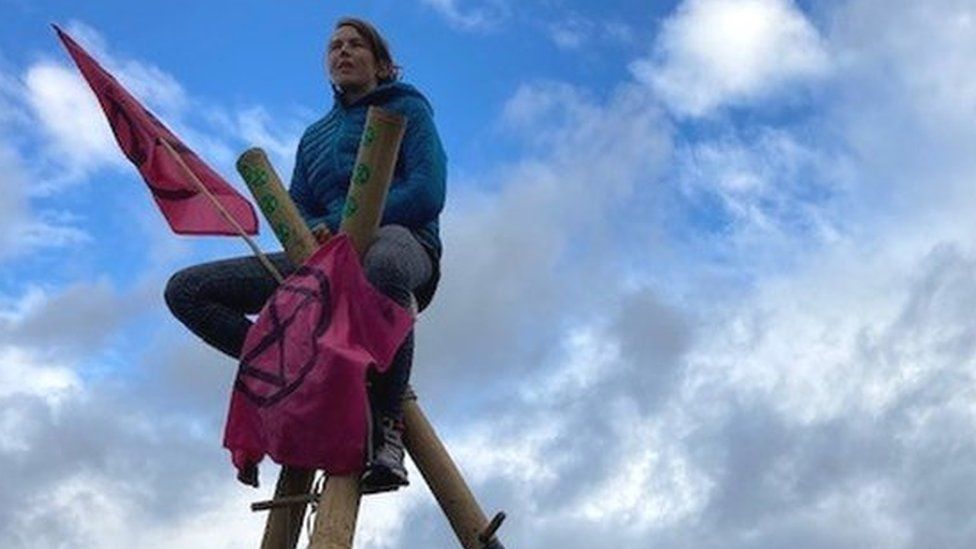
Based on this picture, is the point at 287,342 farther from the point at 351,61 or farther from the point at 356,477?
the point at 351,61

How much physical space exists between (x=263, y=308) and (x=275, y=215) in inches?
17.6

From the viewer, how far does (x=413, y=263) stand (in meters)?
5.76

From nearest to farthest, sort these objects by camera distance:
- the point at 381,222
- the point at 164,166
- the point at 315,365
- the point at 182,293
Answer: the point at 315,365
the point at 381,222
the point at 182,293
the point at 164,166

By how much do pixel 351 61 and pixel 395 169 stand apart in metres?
0.77

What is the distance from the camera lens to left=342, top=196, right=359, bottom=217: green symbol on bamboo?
18.5ft

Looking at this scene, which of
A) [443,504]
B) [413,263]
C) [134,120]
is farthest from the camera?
[134,120]

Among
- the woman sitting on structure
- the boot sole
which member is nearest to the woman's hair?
the woman sitting on structure

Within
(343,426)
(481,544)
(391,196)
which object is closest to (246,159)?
(391,196)

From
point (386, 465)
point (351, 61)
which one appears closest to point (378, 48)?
point (351, 61)

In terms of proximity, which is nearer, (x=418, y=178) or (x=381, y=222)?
(x=381, y=222)

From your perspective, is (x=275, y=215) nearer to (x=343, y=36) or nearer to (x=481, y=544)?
(x=343, y=36)

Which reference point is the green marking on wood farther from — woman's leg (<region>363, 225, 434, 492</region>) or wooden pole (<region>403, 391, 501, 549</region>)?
wooden pole (<region>403, 391, 501, 549</region>)

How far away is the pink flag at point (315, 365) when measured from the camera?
525 cm

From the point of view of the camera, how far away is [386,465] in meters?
5.42
